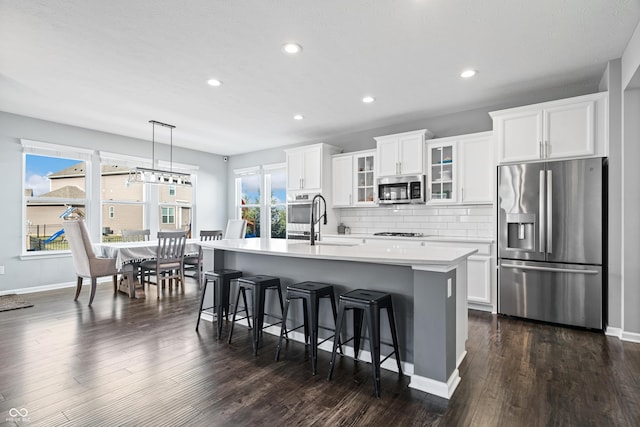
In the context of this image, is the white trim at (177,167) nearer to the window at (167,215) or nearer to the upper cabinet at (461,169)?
the window at (167,215)

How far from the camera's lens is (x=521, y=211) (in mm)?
3887

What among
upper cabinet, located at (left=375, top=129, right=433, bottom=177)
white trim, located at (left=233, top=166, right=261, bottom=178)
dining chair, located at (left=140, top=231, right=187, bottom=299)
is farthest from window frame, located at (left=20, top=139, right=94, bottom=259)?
upper cabinet, located at (left=375, top=129, right=433, bottom=177)

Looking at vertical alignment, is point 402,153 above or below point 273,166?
below

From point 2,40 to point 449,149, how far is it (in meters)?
5.04

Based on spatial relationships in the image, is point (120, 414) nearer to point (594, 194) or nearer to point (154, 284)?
point (154, 284)

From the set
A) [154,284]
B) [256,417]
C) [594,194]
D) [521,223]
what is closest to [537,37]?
[594,194]

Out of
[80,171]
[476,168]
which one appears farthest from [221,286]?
[80,171]

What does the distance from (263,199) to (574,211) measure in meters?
5.74

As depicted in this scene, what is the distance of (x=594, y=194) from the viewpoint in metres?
3.46

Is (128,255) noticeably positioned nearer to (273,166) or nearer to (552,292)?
(273,166)

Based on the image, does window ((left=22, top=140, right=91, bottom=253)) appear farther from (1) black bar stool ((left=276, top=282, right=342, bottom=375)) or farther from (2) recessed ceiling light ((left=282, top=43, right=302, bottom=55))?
(1) black bar stool ((left=276, top=282, right=342, bottom=375))

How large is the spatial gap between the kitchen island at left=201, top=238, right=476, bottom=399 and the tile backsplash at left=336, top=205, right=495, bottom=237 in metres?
2.26

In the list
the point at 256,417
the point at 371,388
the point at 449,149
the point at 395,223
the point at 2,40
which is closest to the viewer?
the point at 256,417

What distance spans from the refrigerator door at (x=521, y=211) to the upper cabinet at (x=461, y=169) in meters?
0.32
